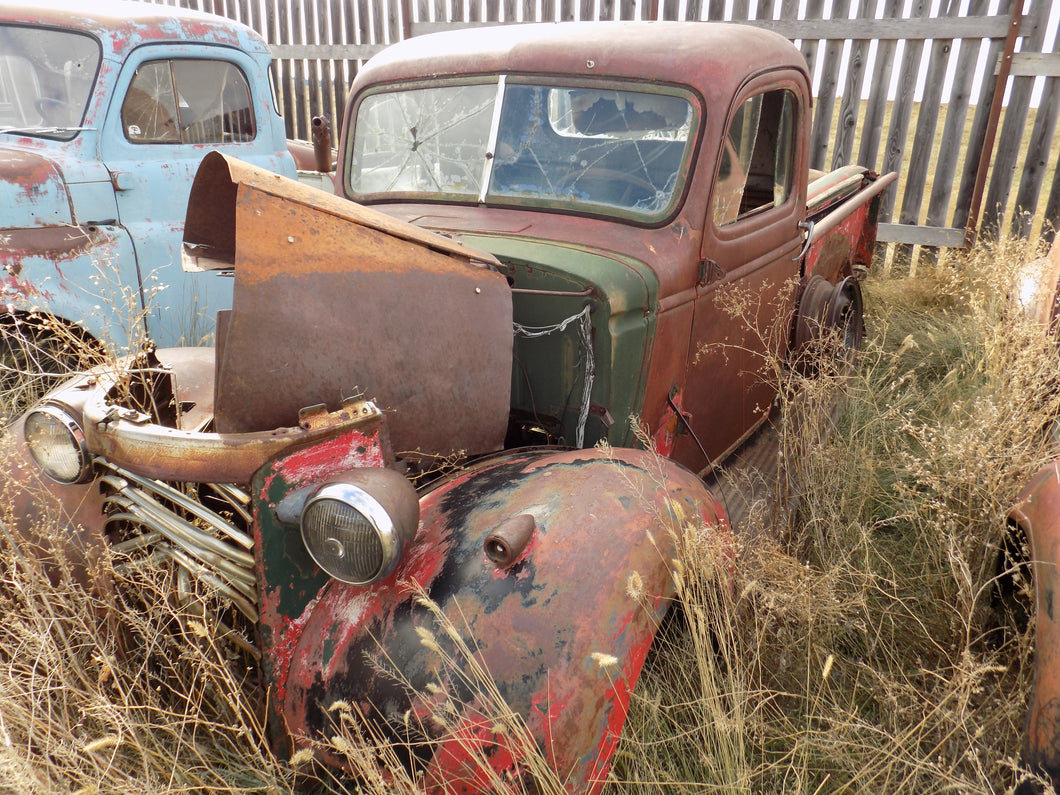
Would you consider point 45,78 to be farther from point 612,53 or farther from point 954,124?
point 954,124

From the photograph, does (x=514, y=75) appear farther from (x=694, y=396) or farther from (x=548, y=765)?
(x=548, y=765)

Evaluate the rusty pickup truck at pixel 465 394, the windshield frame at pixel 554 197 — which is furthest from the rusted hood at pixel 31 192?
the windshield frame at pixel 554 197

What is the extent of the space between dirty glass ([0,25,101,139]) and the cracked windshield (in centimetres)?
207

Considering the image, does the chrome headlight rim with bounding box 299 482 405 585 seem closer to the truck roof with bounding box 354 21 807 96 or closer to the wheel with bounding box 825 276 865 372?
the truck roof with bounding box 354 21 807 96

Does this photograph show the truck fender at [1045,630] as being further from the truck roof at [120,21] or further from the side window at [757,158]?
the truck roof at [120,21]

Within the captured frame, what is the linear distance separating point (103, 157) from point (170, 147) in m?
0.39

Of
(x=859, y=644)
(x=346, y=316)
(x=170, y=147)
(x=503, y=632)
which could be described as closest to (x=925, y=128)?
(x=859, y=644)

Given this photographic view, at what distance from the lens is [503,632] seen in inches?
60.1

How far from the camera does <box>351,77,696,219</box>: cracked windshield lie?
8.44 feet

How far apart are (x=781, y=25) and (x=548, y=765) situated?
6208 mm

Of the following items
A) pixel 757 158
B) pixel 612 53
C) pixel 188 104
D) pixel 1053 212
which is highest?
pixel 612 53

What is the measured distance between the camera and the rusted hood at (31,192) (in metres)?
3.41

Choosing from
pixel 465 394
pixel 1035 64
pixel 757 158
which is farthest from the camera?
pixel 1035 64

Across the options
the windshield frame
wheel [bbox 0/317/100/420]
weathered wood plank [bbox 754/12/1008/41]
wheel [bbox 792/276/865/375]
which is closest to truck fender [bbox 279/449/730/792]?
the windshield frame
